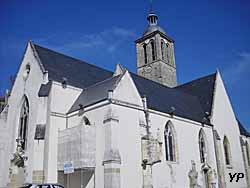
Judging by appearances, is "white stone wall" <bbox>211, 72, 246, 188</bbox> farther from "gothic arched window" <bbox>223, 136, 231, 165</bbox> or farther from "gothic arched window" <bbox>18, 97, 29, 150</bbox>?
"gothic arched window" <bbox>18, 97, 29, 150</bbox>

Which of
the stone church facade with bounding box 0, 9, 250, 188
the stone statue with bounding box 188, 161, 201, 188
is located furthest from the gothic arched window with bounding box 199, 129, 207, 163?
the stone statue with bounding box 188, 161, 201, 188

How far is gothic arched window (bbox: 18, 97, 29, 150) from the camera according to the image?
18.8 metres

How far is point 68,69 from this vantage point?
2164cm

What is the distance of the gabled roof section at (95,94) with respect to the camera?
17109 millimetres

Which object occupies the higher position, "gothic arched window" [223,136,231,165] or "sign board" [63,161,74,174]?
"gothic arched window" [223,136,231,165]

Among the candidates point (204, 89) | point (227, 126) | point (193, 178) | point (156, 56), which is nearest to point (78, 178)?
point (193, 178)

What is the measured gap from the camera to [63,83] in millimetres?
19062

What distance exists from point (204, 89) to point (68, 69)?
14.7 metres

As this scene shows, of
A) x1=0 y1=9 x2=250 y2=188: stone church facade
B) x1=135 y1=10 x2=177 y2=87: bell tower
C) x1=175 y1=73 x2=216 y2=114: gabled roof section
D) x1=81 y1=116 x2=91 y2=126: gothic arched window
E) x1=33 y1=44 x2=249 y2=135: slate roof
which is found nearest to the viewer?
x1=0 y1=9 x2=250 y2=188: stone church facade

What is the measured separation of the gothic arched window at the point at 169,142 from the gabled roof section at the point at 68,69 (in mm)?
6752

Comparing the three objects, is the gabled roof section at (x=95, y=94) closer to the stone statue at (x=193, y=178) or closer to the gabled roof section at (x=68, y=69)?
the gabled roof section at (x=68, y=69)

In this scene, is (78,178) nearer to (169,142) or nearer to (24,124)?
(24,124)

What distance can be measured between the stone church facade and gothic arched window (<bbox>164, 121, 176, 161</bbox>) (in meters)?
0.07

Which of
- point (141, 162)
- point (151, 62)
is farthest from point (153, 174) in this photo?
point (151, 62)
